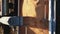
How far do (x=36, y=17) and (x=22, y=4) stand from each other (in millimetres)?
200

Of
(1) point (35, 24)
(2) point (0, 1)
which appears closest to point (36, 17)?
(1) point (35, 24)

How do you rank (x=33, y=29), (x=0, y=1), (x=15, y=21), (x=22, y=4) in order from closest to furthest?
1. (x=15, y=21)
2. (x=33, y=29)
3. (x=22, y=4)
4. (x=0, y=1)

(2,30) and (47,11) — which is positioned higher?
(47,11)

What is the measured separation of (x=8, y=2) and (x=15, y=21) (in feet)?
1.11

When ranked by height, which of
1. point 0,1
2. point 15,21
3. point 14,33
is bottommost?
point 14,33

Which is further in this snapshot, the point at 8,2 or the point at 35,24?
the point at 8,2

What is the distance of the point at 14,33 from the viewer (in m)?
1.01

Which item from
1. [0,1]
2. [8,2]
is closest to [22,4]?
[8,2]

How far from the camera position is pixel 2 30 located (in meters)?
1.13

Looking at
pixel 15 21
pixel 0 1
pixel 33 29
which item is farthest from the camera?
pixel 0 1

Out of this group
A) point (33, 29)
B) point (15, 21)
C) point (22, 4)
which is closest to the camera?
point (15, 21)

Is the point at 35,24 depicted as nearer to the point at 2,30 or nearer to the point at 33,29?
the point at 33,29
